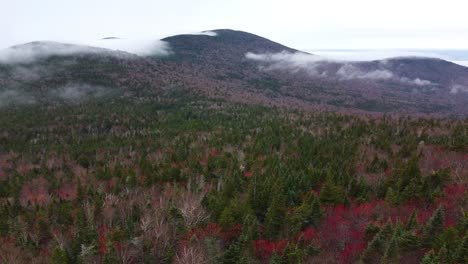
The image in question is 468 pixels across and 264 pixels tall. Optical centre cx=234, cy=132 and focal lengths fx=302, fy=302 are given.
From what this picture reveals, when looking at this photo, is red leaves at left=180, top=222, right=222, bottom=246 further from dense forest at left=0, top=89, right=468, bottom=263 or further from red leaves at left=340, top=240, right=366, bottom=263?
red leaves at left=340, top=240, right=366, bottom=263

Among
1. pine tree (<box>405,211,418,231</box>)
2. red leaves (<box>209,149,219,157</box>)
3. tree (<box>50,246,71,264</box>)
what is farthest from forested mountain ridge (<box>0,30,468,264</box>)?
red leaves (<box>209,149,219,157</box>)

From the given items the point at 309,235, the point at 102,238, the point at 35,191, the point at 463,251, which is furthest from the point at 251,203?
the point at 35,191

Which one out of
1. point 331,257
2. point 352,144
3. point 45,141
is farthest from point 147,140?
point 331,257

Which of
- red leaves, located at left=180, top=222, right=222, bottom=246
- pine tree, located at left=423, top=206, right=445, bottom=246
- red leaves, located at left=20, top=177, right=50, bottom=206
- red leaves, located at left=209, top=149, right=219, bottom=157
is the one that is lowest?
red leaves, located at left=20, top=177, right=50, bottom=206

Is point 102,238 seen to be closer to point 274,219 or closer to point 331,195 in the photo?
→ point 274,219

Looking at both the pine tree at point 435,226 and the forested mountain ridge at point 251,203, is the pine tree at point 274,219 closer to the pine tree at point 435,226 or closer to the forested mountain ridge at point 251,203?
the forested mountain ridge at point 251,203

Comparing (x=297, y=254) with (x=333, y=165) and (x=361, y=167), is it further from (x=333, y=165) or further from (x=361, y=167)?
(x=361, y=167)

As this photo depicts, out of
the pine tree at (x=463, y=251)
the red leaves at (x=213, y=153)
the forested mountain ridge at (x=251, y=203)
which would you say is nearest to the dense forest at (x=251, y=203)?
the pine tree at (x=463, y=251)
